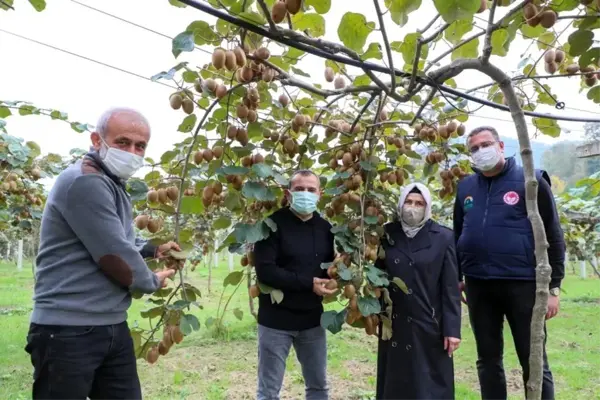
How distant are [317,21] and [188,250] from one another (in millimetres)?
1003

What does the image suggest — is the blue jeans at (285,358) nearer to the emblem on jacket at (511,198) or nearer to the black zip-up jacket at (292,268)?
the black zip-up jacket at (292,268)

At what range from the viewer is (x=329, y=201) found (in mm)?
2533

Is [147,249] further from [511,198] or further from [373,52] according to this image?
[511,198]

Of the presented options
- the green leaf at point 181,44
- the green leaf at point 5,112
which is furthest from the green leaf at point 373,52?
the green leaf at point 5,112

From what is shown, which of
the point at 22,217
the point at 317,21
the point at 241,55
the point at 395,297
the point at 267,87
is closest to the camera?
the point at 241,55

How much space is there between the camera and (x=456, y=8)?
45.4 inches

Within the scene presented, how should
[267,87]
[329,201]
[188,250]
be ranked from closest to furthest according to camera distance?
[188,250] < [267,87] < [329,201]

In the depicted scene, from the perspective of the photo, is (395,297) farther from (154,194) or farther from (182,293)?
(154,194)

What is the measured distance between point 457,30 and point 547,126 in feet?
3.48

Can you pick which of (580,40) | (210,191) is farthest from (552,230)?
(210,191)

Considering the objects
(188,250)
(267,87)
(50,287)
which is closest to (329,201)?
(267,87)

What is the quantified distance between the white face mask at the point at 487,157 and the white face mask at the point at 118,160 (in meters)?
1.56

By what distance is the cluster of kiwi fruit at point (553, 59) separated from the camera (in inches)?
79.1

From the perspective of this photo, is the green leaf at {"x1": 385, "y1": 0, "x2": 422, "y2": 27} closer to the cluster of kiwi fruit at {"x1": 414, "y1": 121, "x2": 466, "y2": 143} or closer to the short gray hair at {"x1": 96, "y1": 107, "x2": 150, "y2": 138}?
the short gray hair at {"x1": 96, "y1": 107, "x2": 150, "y2": 138}
